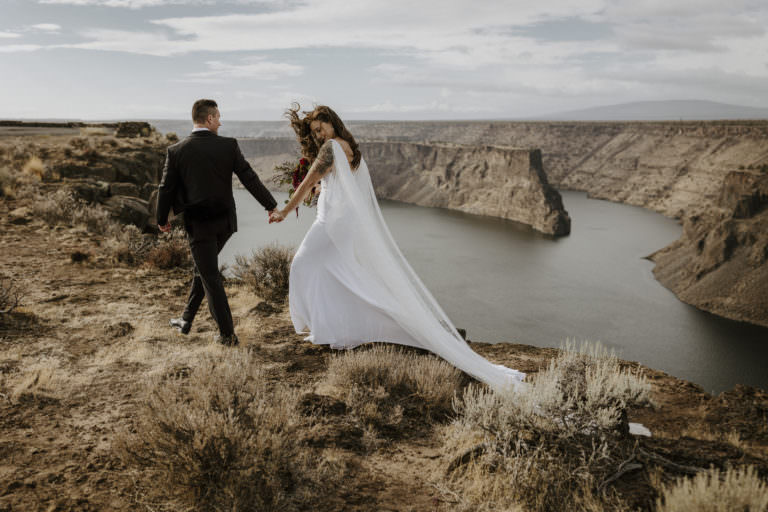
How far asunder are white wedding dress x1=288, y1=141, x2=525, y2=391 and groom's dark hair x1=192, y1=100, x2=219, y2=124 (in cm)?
106

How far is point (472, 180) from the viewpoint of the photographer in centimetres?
9156

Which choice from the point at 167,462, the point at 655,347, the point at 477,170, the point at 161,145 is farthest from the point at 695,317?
the point at 477,170

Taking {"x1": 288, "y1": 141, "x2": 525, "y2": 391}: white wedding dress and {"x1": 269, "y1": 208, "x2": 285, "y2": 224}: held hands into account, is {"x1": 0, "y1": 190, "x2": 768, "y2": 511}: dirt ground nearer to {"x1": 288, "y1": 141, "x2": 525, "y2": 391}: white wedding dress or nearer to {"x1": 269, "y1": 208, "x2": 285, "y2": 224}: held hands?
{"x1": 288, "y1": 141, "x2": 525, "y2": 391}: white wedding dress

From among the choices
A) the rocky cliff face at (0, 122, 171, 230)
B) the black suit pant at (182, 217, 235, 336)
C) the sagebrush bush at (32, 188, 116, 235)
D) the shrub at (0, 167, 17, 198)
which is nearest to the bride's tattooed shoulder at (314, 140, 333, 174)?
the black suit pant at (182, 217, 235, 336)

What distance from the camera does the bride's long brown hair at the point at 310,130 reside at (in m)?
4.39

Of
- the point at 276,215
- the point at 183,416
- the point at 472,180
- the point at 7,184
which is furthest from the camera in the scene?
the point at 472,180

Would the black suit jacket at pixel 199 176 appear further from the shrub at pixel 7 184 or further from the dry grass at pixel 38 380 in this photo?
the shrub at pixel 7 184

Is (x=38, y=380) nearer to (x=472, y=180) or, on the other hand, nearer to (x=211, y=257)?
(x=211, y=257)

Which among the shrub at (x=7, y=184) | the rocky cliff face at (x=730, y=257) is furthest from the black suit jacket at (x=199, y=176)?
the rocky cliff face at (x=730, y=257)

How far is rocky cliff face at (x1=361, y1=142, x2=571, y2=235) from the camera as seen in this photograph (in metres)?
76.5

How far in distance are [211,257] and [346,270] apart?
1157 millimetres

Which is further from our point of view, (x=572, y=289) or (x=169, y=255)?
(x=572, y=289)

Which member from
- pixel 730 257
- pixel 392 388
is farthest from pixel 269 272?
pixel 730 257

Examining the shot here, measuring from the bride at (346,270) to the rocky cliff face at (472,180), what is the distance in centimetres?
7066
